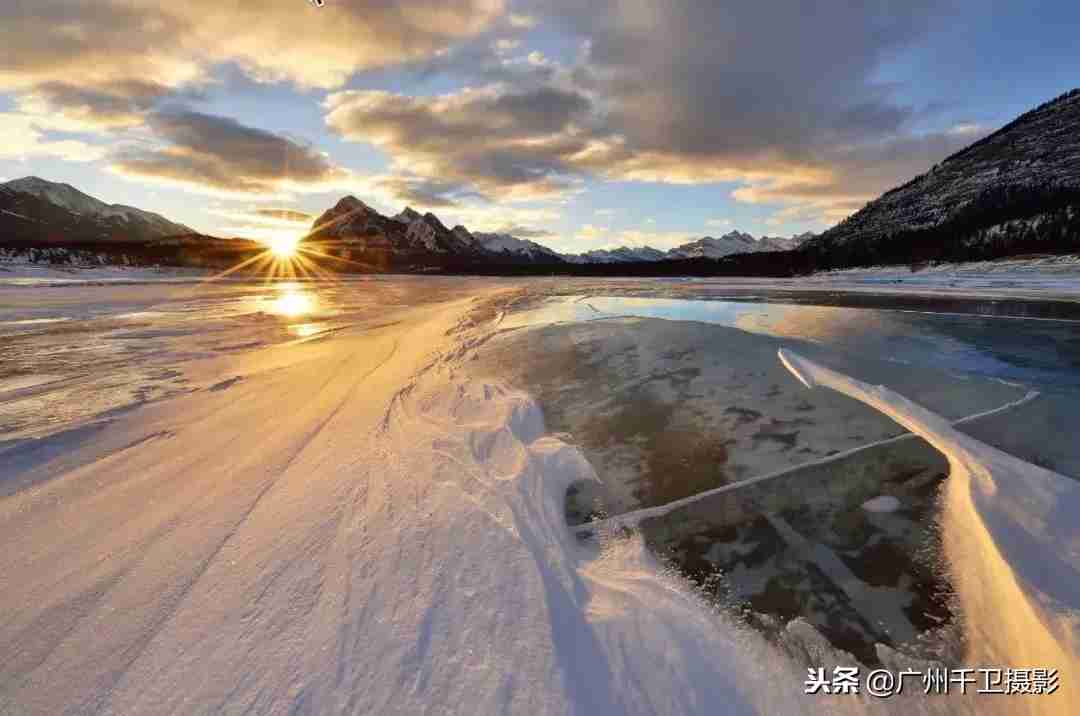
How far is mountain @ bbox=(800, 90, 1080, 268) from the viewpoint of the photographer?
67.3m

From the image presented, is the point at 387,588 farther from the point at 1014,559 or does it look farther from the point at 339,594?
the point at 1014,559

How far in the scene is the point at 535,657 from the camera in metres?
2.33

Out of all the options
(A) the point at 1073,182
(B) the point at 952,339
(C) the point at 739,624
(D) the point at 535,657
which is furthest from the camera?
(A) the point at 1073,182

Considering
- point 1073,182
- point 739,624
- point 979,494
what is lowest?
point 739,624

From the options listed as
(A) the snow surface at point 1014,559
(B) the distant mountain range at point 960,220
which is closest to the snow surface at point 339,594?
(A) the snow surface at point 1014,559

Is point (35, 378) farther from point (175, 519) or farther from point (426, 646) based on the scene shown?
point (426, 646)

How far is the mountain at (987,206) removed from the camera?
6731cm

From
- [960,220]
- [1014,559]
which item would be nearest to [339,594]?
[1014,559]

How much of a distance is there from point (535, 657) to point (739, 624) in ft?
4.30

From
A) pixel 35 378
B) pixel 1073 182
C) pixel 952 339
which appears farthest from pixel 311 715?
pixel 1073 182

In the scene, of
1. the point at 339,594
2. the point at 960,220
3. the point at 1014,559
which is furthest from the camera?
the point at 960,220

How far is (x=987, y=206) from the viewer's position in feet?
322

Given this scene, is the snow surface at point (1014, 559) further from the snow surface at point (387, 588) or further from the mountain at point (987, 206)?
the mountain at point (987, 206)

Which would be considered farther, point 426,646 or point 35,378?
point 35,378
